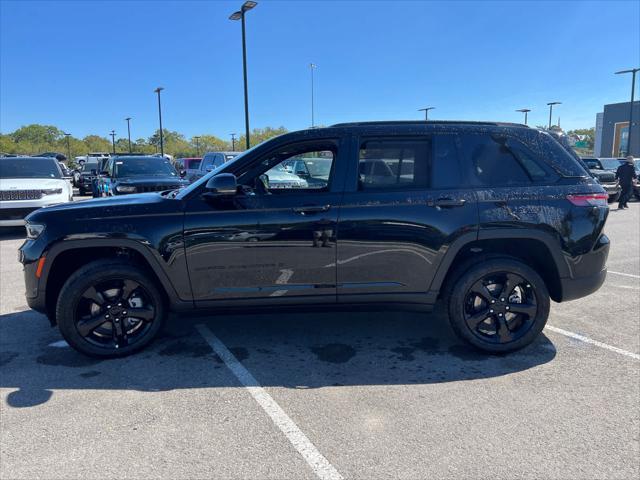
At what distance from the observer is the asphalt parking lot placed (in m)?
2.58

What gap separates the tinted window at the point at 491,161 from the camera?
3.92 m

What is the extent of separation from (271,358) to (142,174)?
30.7 feet

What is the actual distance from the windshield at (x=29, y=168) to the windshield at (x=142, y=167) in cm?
142

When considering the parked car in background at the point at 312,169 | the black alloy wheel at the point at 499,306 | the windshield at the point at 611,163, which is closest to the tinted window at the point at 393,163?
the parked car in background at the point at 312,169

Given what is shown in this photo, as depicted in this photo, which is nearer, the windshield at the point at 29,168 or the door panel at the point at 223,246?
the door panel at the point at 223,246

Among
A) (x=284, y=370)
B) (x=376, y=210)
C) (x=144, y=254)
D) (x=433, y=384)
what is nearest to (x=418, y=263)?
(x=376, y=210)

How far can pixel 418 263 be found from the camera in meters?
3.84

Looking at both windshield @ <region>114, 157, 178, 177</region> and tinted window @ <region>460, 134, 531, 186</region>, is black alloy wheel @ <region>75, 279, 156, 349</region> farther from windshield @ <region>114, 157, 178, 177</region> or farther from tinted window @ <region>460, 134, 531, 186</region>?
windshield @ <region>114, 157, 178, 177</region>

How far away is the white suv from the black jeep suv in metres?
7.40

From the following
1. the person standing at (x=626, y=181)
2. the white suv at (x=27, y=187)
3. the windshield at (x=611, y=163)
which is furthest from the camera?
the windshield at (x=611, y=163)

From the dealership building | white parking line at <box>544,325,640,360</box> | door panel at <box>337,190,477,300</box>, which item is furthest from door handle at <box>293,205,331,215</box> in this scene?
the dealership building

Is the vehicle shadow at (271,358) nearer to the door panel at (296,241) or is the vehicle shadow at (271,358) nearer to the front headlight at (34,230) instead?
the door panel at (296,241)

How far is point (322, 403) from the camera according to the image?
10.5 feet

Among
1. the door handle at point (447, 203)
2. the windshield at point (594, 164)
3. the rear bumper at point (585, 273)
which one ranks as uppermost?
the windshield at point (594, 164)
